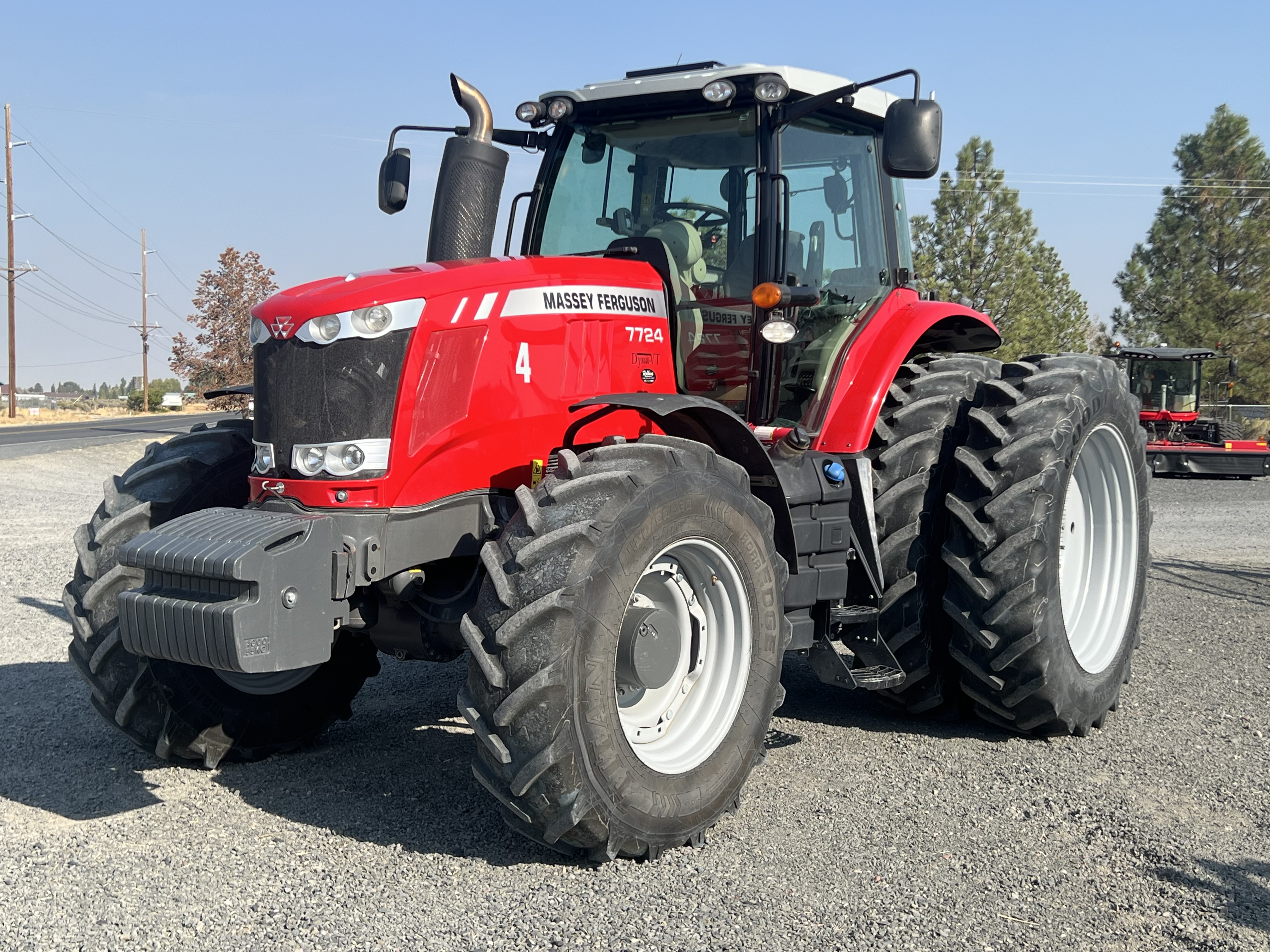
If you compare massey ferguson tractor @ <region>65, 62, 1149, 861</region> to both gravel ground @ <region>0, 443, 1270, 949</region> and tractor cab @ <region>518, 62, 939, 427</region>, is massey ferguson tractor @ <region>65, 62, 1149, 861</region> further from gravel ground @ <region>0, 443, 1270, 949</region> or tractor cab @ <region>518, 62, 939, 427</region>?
gravel ground @ <region>0, 443, 1270, 949</region>

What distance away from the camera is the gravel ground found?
10.2 feet

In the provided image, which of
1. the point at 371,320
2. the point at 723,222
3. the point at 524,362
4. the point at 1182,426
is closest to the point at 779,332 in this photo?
the point at 723,222

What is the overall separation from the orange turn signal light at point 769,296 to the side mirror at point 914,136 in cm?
64

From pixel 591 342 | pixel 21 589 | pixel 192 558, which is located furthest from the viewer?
pixel 21 589

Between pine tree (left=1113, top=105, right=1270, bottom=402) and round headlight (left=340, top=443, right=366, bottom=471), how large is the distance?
1502 inches

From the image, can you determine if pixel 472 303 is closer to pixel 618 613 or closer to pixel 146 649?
pixel 618 613

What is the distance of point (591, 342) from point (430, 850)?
1.86 meters

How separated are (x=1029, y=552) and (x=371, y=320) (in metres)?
2.71

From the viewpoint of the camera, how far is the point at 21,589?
8.41m

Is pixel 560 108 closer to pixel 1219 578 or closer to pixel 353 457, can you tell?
pixel 353 457

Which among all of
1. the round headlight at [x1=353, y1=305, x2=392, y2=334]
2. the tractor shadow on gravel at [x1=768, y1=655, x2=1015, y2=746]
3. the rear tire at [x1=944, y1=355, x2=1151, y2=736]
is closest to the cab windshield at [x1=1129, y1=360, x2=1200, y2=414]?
the rear tire at [x1=944, y1=355, x2=1151, y2=736]

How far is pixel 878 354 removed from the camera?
16.7ft

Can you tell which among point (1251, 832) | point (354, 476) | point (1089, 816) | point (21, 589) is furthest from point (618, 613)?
point (21, 589)

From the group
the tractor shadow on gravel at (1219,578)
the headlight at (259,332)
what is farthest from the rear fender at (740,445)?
the tractor shadow on gravel at (1219,578)
